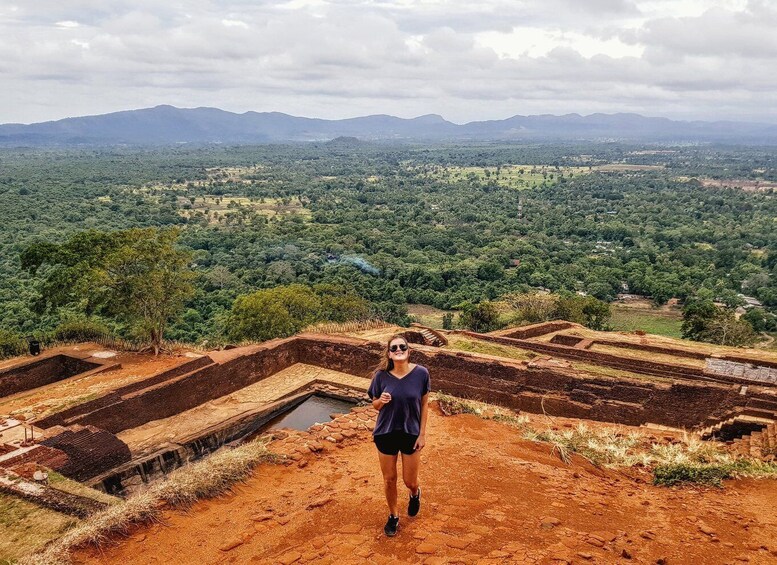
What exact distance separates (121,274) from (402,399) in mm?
13222

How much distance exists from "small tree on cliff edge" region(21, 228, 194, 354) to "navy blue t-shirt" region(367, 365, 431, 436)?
12.3 meters

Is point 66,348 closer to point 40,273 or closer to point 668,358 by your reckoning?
point 668,358

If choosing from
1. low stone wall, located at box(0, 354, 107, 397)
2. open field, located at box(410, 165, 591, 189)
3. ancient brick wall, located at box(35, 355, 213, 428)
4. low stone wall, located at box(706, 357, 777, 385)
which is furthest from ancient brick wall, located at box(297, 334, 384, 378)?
open field, located at box(410, 165, 591, 189)

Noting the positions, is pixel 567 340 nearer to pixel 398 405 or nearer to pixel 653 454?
pixel 653 454

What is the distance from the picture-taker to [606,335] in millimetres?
18047

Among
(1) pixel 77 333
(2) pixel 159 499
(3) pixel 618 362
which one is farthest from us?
(1) pixel 77 333

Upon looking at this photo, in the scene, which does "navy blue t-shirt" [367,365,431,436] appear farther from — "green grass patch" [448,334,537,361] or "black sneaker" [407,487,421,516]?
"green grass patch" [448,334,537,361]

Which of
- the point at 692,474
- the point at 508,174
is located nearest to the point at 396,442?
the point at 692,474

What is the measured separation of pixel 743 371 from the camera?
13.0 meters

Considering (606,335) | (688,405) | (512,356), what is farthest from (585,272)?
(688,405)

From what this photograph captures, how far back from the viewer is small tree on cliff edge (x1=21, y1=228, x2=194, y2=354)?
609 inches

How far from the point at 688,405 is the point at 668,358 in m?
4.08

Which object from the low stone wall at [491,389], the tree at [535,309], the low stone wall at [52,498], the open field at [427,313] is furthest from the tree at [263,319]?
the low stone wall at [52,498]

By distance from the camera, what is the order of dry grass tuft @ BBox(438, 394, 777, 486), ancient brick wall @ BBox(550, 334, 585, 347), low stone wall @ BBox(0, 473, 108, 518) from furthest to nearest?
ancient brick wall @ BBox(550, 334, 585, 347), dry grass tuft @ BBox(438, 394, 777, 486), low stone wall @ BBox(0, 473, 108, 518)
